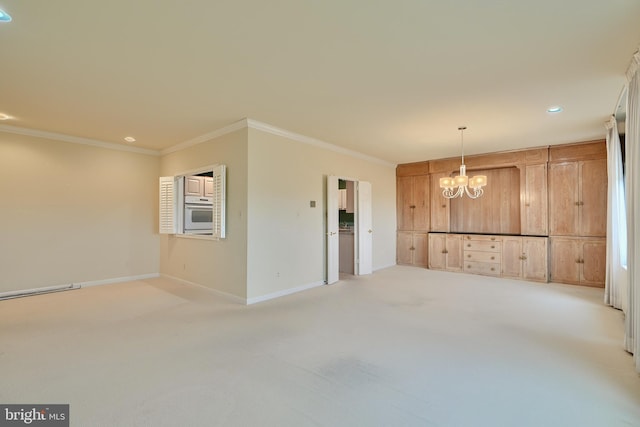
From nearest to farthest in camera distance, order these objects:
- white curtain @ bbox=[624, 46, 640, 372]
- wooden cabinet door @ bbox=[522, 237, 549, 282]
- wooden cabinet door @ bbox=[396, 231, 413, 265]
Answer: white curtain @ bbox=[624, 46, 640, 372], wooden cabinet door @ bbox=[522, 237, 549, 282], wooden cabinet door @ bbox=[396, 231, 413, 265]

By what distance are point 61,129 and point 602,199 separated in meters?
9.60

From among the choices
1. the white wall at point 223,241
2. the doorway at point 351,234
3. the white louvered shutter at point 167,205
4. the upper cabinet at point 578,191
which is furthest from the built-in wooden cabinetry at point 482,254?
the white louvered shutter at point 167,205

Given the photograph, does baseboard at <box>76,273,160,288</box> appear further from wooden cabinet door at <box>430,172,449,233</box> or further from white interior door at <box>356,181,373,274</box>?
wooden cabinet door at <box>430,172,449,233</box>

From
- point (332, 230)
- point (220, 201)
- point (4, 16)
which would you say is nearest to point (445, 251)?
point (332, 230)

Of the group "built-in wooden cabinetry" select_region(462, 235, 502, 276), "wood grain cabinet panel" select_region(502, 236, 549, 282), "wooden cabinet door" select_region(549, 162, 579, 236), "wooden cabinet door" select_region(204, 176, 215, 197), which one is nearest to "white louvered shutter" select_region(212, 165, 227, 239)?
"wooden cabinet door" select_region(204, 176, 215, 197)

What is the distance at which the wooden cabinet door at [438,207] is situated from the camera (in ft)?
24.1

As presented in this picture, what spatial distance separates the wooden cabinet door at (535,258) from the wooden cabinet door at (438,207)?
5.56ft

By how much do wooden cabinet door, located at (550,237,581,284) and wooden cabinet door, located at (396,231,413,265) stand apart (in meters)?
2.96

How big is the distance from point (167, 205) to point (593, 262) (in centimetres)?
823

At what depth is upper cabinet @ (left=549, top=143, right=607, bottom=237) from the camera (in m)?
5.49

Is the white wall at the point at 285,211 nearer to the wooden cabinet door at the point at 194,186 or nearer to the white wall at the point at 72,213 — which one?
the wooden cabinet door at the point at 194,186

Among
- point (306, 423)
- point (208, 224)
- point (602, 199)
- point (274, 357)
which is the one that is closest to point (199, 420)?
point (306, 423)

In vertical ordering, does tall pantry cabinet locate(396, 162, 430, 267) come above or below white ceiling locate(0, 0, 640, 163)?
below

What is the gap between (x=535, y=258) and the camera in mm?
6008
